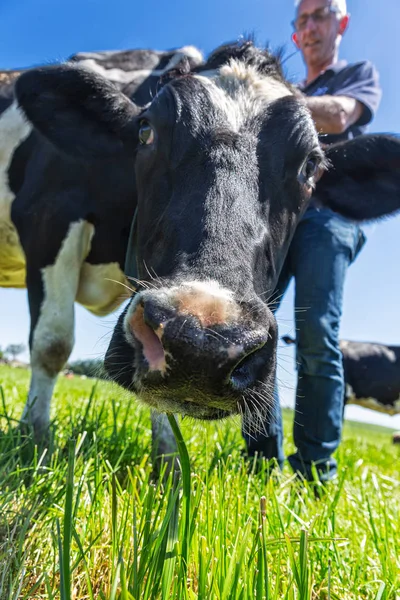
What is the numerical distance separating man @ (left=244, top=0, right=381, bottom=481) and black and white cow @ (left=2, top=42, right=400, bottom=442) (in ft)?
0.72

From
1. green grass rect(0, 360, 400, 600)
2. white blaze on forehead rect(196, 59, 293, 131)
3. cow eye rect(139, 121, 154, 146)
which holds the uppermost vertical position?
white blaze on forehead rect(196, 59, 293, 131)

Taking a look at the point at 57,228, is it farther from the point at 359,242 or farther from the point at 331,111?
the point at 359,242

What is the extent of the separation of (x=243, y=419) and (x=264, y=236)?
778 mm

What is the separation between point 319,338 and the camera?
348 centimetres

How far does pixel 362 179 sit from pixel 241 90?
1.25 metres

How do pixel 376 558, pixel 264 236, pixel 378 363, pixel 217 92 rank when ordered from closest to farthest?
pixel 376 558 → pixel 264 236 → pixel 217 92 → pixel 378 363

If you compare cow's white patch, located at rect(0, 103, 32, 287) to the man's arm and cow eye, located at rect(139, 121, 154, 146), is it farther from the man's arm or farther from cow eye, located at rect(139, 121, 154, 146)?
the man's arm

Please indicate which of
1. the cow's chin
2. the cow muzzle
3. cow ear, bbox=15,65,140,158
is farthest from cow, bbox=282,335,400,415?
the cow muzzle

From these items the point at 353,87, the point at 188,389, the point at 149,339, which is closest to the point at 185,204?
the point at 149,339

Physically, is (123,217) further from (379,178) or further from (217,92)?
(379,178)

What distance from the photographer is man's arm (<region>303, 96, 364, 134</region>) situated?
3432 millimetres

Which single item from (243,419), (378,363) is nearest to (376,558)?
(243,419)

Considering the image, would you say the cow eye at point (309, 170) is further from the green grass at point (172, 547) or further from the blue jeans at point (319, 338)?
the green grass at point (172, 547)

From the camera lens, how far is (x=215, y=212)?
211 centimetres
